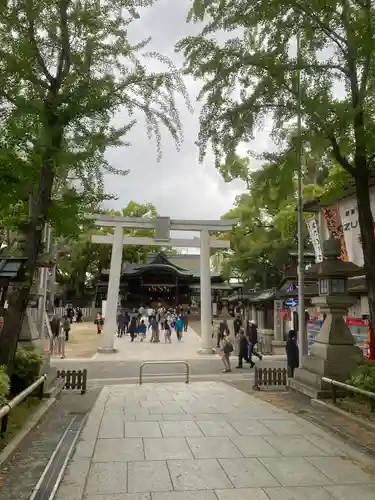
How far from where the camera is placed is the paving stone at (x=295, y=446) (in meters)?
5.88

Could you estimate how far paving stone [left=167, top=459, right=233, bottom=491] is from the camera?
469 centimetres

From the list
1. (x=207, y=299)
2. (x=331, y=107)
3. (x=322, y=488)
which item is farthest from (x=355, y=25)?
(x=207, y=299)

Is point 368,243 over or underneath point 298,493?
over

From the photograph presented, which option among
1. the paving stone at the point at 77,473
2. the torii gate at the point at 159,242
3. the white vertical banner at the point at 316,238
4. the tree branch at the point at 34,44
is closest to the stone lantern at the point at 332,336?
the paving stone at the point at 77,473

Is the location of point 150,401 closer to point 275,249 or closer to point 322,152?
point 322,152

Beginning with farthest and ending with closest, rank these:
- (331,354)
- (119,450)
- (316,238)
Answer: (316,238) → (331,354) → (119,450)

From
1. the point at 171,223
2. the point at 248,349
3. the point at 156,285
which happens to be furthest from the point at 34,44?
the point at 156,285

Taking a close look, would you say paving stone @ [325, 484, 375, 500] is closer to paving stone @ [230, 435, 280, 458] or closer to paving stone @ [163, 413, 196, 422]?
paving stone @ [230, 435, 280, 458]

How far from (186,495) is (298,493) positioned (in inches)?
44.5

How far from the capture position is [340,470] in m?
5.27

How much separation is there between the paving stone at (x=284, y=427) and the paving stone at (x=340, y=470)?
1366 millimetres

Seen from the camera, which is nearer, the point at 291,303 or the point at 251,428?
the point at 251,428

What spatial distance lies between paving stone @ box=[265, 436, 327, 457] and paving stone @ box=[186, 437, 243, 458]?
0.62 m

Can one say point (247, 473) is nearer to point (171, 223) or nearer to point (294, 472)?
point (294, 472)
